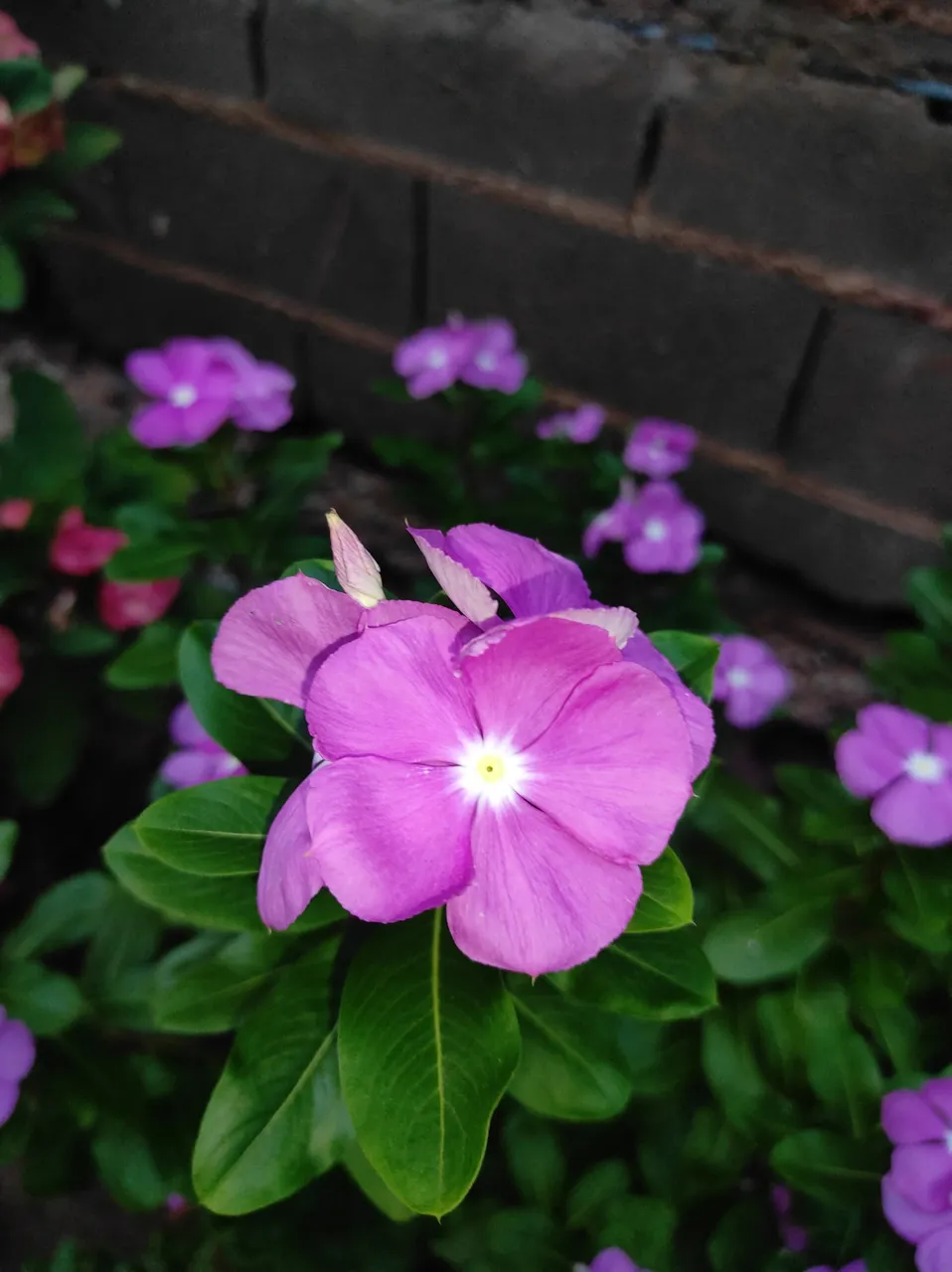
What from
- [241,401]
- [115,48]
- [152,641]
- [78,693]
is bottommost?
[78,693]

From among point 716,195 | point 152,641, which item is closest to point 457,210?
point 716,195

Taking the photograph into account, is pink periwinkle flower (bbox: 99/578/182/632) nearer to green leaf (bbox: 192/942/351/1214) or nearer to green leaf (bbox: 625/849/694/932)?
green leaf (bbox: 192/942/351/1214)

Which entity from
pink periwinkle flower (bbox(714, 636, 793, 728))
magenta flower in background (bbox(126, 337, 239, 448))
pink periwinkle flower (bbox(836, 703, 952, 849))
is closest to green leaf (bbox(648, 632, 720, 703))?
pink periwinkle flower (bbox(836, 703, 952, 849))

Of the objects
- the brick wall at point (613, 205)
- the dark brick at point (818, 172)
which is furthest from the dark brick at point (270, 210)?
the dark brick at point (818, 172)

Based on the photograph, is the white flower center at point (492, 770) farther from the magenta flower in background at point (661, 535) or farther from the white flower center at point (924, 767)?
the magenta flower in background at point (661, 535)

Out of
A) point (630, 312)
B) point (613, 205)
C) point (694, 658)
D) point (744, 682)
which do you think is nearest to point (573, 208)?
point (613, 205)

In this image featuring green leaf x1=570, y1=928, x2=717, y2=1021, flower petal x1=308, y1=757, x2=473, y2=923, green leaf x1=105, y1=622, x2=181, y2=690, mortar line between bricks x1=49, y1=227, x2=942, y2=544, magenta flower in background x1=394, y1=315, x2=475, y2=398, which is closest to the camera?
flower petal x1=308, y1=757, x2=473, y2=923

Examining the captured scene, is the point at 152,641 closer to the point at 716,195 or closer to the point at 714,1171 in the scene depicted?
the point at 714,1171
